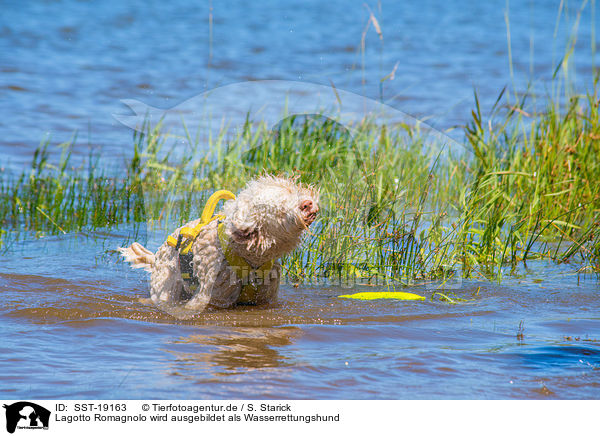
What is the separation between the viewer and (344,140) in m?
8.19

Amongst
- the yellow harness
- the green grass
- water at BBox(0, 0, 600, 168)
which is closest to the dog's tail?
the yellow harness

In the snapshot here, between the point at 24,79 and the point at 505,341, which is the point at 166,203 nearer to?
the point at 505,341

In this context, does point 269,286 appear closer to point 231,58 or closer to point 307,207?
point 307,207

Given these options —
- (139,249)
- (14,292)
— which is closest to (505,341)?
(139,249)

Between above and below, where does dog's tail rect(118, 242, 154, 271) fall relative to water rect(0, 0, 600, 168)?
below

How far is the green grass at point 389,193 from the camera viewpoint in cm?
636

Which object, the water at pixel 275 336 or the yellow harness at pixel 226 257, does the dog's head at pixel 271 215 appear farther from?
the water at pixel 275 336

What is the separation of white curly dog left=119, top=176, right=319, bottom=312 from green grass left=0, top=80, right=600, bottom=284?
1.42 m

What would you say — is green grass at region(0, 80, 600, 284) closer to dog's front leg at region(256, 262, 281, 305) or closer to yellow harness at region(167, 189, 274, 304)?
dog's front leg at region(256, 262, 281, 305)
